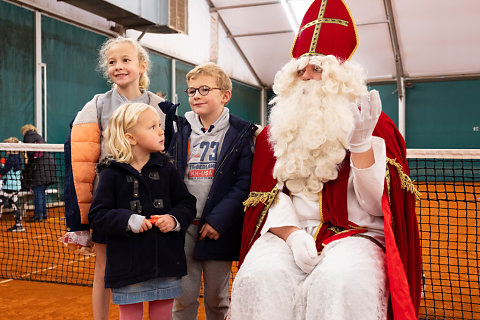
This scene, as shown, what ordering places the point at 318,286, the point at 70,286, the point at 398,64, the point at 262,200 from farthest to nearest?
the point at 398,64 → the point at 70,286 → the point at 262,200 → the point at 318,286

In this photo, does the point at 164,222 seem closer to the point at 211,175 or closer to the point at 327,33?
the point at 211,175

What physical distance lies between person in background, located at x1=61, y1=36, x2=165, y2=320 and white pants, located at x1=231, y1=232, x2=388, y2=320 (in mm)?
1115

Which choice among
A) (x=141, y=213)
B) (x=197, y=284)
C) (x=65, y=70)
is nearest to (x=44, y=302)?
(x=197, y=284)

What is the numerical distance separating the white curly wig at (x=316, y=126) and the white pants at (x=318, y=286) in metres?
0.40

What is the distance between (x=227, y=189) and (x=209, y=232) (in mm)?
288

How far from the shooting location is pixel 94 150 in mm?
2844

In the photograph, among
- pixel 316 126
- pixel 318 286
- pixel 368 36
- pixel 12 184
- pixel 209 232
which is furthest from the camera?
pixel 368 36

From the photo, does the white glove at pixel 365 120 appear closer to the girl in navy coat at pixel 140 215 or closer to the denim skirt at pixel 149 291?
the girl in navy coat at pixel 140 215

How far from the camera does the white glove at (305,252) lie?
6.84 ft

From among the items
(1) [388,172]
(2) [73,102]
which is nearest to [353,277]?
(1) [388,172]

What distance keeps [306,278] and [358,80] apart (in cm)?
108

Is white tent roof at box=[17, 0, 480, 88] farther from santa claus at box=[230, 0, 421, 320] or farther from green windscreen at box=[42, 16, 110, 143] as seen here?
santa claus at box=[230, 0, 421, 320]

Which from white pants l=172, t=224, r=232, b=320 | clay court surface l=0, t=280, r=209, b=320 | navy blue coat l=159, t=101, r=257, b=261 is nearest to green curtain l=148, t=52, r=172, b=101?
clay court surface l=0, t=280, r=209, b=320

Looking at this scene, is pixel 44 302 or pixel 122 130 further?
pixel 44 302
